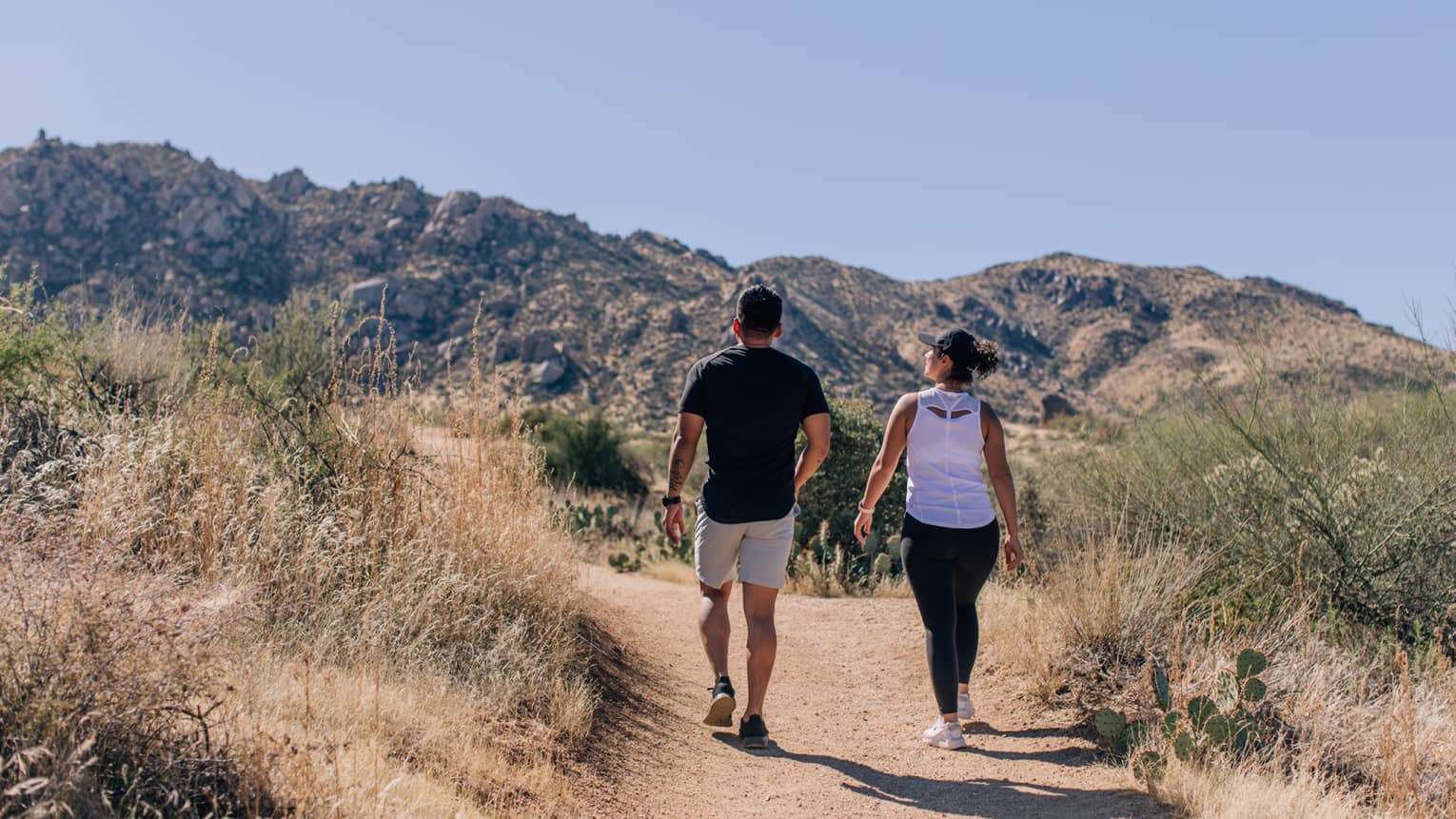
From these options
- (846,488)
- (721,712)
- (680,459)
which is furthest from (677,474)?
(846,488)

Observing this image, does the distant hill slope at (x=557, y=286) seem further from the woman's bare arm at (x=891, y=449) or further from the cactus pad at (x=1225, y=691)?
the cactus pad at (x=1225, y=691)

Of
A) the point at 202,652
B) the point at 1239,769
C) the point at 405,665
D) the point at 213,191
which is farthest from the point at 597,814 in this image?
the point at 213,191

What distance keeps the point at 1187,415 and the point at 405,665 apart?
7754 millimetres

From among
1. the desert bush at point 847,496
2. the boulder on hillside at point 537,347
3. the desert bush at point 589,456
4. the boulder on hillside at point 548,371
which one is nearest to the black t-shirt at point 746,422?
the desert bush at point 847,496

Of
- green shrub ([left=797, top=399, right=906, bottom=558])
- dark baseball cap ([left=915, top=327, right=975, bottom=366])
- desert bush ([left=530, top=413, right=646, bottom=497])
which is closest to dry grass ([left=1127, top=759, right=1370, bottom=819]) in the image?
dark baseball cap ([left=915, top=327, right=975, bottom=366])

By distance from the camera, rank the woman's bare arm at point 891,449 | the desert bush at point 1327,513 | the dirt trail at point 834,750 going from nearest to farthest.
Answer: the dirt trail at point 834,750
the woman's bare arm at point 891,449
the desert bush at point 1327,513

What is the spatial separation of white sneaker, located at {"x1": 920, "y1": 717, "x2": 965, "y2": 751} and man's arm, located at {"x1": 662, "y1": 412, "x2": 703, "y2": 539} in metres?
1.83

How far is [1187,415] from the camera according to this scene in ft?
30.4

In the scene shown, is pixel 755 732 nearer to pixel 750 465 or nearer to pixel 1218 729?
pixel 750 465

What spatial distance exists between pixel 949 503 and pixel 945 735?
132 centimetres

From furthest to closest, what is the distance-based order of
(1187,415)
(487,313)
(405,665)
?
(487,313), (1187,415), (405,665)

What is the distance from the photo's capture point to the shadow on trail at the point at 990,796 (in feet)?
13.9

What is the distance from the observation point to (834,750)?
5301mm

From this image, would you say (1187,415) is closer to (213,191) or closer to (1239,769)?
(1239,769)
